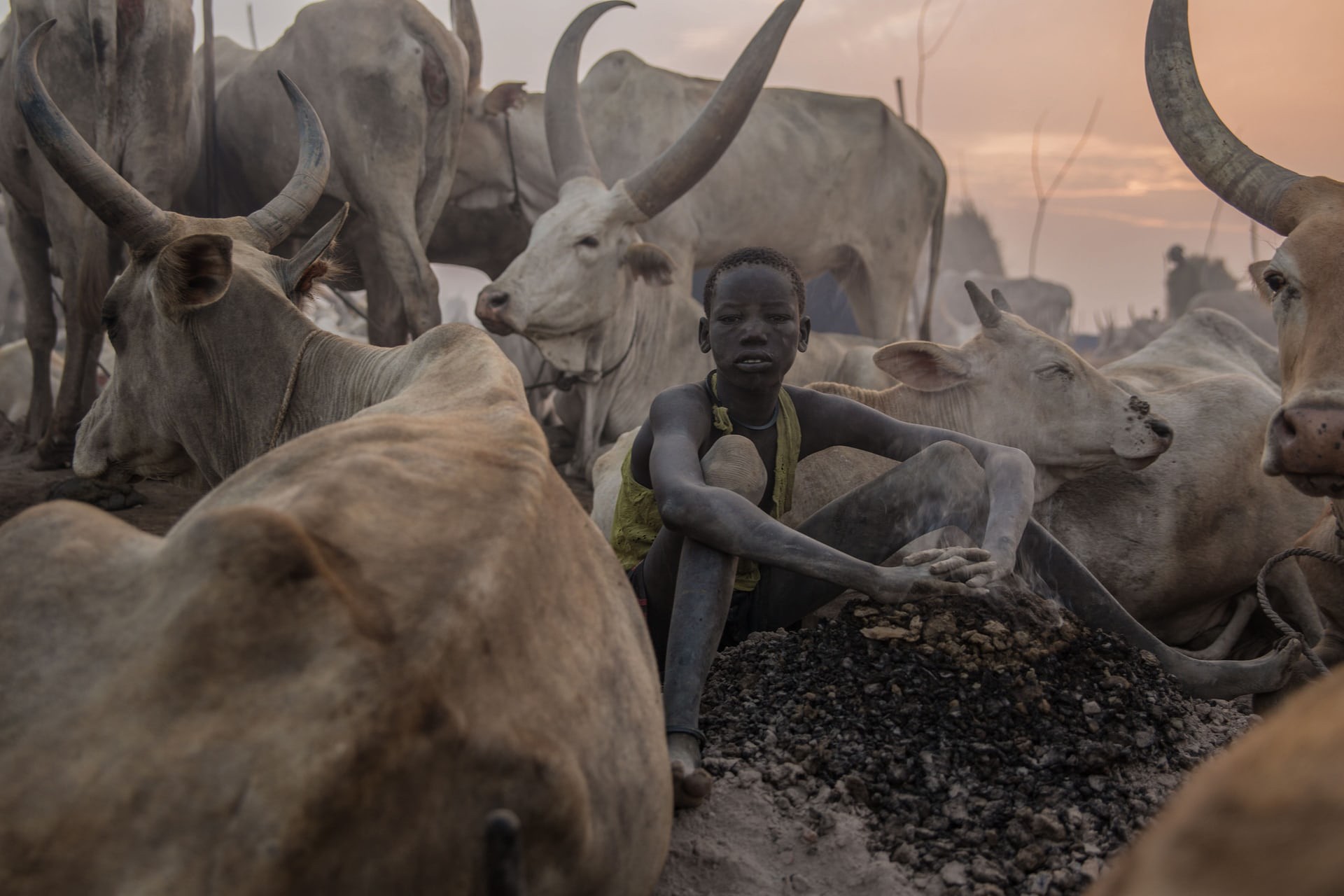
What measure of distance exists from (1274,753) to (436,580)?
3.31ft

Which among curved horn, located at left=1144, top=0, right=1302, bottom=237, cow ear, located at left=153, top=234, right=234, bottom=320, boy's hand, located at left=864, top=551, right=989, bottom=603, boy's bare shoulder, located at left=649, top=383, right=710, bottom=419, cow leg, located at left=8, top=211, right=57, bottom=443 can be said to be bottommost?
cow leg, located at left=8, top=211, right=57, bottom=443

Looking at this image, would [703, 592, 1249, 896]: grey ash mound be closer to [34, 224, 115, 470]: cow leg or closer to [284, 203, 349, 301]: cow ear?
[284, 203, 349, 301]: cow ear

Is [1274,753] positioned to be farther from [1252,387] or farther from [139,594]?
[1252,387]

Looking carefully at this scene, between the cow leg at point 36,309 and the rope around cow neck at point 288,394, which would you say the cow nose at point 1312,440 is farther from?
the cow leg at point 36,309

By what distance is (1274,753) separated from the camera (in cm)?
99

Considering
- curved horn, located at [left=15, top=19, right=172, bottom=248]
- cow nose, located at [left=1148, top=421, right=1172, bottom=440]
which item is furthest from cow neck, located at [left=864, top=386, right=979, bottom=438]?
curved horn, located at [left=15, top=19, right=172, bottom=248]

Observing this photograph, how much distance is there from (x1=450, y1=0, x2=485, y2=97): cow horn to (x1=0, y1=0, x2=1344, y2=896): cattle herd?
0.13 feet

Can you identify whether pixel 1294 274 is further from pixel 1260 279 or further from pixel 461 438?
pixel 461 438

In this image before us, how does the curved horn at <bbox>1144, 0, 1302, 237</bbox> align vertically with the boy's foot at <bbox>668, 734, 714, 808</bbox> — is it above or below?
above

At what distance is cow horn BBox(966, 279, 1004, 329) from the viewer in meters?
4.64

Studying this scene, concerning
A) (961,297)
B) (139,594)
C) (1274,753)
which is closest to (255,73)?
(139,594)

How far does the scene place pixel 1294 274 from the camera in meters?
3.46

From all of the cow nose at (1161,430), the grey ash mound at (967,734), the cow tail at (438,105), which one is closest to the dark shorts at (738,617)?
the grey ash mound at (967,734)

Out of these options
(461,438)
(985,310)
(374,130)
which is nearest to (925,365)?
(985,310)
